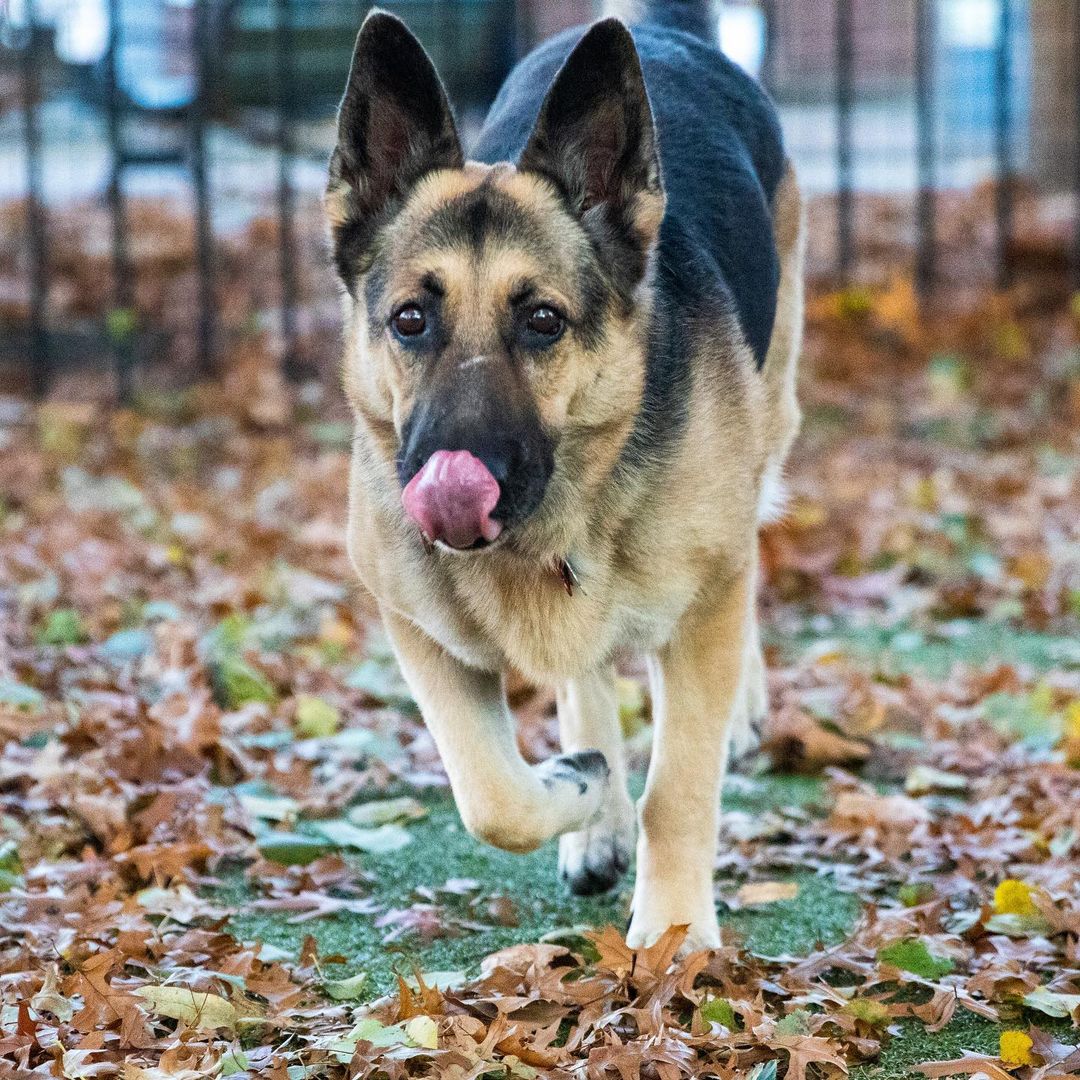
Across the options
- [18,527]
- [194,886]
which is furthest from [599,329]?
[18,527]

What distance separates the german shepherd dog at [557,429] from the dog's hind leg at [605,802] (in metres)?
0.02

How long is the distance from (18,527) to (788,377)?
13.2ft

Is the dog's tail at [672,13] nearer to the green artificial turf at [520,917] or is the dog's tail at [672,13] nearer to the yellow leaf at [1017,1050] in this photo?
the green artificial turf at [520,917]

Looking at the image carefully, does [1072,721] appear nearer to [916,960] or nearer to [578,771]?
[916,960]

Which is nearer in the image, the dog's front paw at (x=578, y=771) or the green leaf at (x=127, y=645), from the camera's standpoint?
the dog's front paw at (x=578, y=771)

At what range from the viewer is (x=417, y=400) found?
327 cm

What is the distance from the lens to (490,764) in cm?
348

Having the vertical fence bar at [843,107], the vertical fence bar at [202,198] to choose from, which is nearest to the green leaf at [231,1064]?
the vertical fence bar at [202,198]

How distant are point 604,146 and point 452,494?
914 millimetres

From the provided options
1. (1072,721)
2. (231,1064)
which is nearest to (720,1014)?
(231,1064)

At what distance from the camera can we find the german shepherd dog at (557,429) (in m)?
3.31

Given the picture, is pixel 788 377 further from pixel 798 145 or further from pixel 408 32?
pixel 798 145

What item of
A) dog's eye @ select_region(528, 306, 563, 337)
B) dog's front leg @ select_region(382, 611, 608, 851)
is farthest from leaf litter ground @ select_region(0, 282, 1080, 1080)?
dog's eye @ select_region(528, 306, 563, 337)

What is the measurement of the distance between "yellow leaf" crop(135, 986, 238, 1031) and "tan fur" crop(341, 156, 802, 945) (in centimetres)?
71
